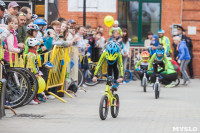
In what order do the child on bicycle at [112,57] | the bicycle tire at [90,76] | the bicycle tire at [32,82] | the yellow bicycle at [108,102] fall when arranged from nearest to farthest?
the yellow bicycle at [108,102] → the child on bicycle at [112,57] → the bicycle tire at [32,82] → the bicycle tire at [90,76]

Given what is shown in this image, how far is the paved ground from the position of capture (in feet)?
29.6

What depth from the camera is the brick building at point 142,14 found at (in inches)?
1064

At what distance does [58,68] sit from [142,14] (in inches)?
531

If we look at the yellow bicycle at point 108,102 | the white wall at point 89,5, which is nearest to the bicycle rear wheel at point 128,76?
the white wall at point 89,5

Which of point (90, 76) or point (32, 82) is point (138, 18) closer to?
A: point (90, 76)

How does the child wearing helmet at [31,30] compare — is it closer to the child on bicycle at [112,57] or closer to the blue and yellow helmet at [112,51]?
the child on bicycle at [112,57]

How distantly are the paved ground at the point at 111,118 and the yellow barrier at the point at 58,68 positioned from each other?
0.47 m

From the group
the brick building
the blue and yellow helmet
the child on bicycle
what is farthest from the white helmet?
the brick building

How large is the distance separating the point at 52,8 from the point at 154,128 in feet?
37.3

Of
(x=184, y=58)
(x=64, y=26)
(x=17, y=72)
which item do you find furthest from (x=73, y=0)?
(x=17, y=72)

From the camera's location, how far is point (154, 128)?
9.23 m

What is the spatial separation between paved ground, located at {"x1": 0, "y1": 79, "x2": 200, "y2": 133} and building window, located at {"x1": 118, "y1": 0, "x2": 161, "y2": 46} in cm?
1194

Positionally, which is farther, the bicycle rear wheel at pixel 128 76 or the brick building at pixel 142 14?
the brick building at pixel 142 14

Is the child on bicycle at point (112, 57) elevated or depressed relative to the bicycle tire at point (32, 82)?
elevated
